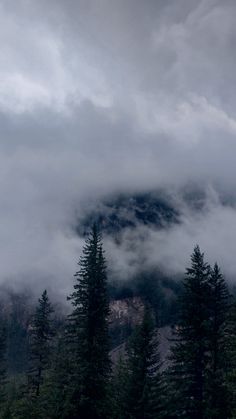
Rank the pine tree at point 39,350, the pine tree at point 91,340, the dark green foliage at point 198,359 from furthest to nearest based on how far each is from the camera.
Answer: the pine tree at point 39,350, the pine tree at point 91,340, the dark green foliage at point 198,359

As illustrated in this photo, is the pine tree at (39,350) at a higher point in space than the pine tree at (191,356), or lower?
higher

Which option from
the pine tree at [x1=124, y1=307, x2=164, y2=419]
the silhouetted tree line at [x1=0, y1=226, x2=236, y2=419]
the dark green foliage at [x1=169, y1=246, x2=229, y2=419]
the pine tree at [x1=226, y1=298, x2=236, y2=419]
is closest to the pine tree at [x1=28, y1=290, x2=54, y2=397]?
the silhouetted tree line at [x1=0, y1=226, x2=236, y2=419]

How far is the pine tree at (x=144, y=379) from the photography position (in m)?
40.6

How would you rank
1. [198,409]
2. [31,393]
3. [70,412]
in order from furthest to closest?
[31,393]
[70,412]
[198,409]

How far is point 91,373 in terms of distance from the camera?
130 feet

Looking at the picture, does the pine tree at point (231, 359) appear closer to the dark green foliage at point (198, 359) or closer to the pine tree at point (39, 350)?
the dark green foliage at point (198, 359)

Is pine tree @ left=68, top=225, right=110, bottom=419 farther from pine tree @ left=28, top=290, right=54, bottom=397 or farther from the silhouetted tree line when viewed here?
pine tree @ left=28, top=290, right=54, bottom=397

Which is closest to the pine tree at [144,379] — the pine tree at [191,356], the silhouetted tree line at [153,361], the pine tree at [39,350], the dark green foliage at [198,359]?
the silhouetted tree line at [153,361]

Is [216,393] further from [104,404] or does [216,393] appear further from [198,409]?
[104,404]

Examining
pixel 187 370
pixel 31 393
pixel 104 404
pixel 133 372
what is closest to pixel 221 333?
pixel 187 370

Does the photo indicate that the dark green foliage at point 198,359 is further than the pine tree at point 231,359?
Yes

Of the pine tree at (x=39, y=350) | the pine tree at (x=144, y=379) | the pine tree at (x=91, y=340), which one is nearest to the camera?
the pine tree at (x=91, y=340)

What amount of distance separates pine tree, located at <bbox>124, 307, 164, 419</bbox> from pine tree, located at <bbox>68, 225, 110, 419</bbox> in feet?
8.11

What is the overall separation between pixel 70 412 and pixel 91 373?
337cm
